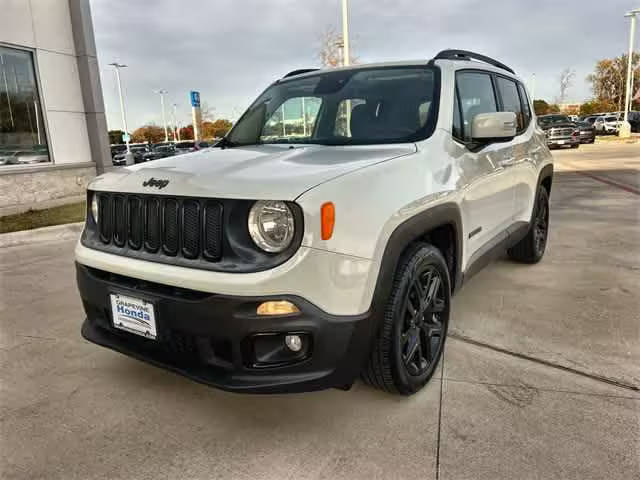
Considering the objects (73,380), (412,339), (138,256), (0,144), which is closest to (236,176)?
(138,256)

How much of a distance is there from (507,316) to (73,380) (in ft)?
9.62

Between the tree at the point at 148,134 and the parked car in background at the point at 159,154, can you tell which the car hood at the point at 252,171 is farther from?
the tree at the point at 148,134

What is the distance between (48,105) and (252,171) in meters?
9.81

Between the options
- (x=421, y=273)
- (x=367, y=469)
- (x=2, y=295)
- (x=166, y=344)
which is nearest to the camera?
(x=367, y=469)

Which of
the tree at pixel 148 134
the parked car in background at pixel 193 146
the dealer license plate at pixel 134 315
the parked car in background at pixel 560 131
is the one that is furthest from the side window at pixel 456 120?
the tree at pixel 148 134

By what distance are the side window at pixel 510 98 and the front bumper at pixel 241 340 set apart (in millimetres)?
2739

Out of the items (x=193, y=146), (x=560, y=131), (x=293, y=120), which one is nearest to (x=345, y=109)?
(x=293, y=120)

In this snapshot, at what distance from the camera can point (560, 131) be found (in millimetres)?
23906

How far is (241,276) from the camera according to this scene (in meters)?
1.98

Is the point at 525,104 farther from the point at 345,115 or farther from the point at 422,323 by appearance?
the point at 422,323

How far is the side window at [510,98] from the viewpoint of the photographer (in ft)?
13.4

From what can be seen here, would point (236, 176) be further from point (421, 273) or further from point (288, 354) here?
point (421, 273)

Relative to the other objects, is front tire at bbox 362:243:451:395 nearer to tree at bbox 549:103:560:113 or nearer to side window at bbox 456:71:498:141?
side window at bbox 456:71:498:141

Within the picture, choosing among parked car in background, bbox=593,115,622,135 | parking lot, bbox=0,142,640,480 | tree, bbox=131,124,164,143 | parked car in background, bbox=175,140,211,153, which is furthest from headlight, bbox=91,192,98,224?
tree, bbox=131,124,164,143
